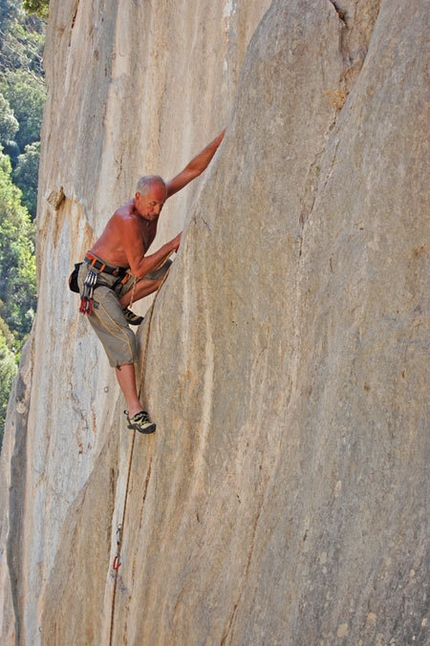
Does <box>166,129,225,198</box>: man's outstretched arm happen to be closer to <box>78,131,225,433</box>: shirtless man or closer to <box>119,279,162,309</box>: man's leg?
<box>78,131,225,433</box>: shirtless man

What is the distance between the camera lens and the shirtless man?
650cm

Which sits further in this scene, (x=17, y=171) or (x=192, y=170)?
(x=17, y=171)

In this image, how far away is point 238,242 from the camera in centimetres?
579

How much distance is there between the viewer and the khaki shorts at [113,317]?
667 centimetres

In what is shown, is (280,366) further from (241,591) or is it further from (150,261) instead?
(150,261)

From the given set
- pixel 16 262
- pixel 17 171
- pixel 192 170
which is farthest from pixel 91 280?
pixel 17 171

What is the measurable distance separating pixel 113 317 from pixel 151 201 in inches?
33.1

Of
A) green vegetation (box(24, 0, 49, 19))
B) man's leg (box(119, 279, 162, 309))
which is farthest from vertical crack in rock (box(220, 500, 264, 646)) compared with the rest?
green vegetation (box(24, 0, 49, 19))

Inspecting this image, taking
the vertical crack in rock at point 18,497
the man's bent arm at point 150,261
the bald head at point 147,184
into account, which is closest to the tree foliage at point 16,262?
the vertical crack in rock at point 18,497

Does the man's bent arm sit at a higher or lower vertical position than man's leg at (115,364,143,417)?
higher

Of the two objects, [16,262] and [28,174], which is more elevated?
[28,174]

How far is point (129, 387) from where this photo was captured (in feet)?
21.6

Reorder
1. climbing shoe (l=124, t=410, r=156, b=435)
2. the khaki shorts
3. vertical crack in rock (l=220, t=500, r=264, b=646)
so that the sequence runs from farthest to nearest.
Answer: the khaki shorts < climbing shoe (l=124, t=410, r=156, b=435) < vertical crack in rock (l=220, t=500, r=264, b=646)

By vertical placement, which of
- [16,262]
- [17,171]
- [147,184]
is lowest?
[147,184]
